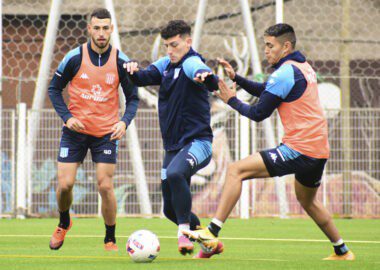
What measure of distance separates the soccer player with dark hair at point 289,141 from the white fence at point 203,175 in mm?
7548

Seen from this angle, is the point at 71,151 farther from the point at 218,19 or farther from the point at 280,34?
the point at 218,19

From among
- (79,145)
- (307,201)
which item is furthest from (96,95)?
(307,201)

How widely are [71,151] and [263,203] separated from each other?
696 cm

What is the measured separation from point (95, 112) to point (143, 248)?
7.03 feet

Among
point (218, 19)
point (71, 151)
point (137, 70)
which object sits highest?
point (218, 19)

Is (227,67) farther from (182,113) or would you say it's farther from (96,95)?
(96,95)

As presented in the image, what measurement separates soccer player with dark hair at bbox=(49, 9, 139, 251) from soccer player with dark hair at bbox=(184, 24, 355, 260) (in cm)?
161

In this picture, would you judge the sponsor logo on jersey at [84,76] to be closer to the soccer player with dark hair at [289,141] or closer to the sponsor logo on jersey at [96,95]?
the sponsor logo on jersey at [96,95]

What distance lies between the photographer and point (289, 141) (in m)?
7.75

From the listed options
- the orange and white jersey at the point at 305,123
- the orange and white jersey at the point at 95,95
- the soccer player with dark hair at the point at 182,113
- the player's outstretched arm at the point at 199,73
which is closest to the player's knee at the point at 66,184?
the orange and white jersey at the point at 95,95

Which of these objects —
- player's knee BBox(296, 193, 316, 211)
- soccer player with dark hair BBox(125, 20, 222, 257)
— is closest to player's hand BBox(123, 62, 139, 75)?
soccer player with dark hair BBox(125, 20, 222, 257)

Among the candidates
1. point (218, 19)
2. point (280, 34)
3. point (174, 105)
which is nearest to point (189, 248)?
point (174, 105)

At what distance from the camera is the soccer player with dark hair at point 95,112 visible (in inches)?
354

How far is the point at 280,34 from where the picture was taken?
7977mm
